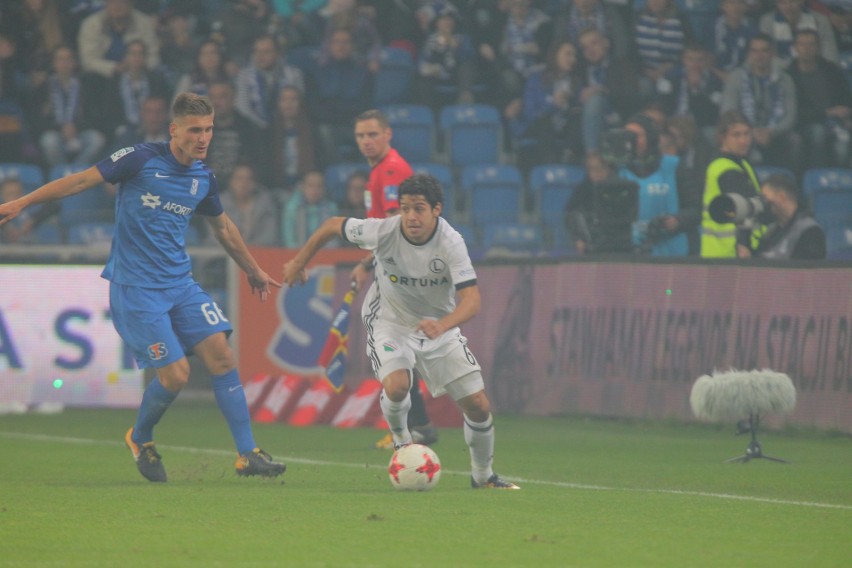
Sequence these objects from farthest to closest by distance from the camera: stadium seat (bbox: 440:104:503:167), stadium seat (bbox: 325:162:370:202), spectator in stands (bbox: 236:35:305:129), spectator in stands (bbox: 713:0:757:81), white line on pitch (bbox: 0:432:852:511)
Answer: spectator in stands (bbox: 713:0:757:81) → stadium seat (bbox: 440:104:503:167) → spectator in stands (bbox: 236:35:305:129) → stadium seat (bbox: 325:162:370:202) → white line on pitch (bbox: 0:432:852:511)

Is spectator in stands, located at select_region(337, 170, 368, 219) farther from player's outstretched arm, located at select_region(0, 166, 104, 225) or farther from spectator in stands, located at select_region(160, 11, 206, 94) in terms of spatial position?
player's outstretched arm, located at select_region(0, 166, 104, 225)

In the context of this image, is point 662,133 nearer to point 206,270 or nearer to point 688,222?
point 688,222

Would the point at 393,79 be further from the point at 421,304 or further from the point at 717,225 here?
the point at 421,304

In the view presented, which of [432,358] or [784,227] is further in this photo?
[784,227]

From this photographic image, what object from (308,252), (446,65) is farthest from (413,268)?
(446,65)

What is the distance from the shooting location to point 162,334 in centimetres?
889

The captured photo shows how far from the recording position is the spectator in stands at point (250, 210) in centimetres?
1722

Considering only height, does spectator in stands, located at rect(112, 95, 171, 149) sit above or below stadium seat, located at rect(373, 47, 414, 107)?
below

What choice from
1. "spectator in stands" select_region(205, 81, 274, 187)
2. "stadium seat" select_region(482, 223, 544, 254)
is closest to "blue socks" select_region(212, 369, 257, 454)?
"stadium seat" select_region(482, 223, 544, 254)

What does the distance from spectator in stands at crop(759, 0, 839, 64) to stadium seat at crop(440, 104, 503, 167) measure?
3605 millimetres

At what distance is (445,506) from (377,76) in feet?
39.6

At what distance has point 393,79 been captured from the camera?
64.2 ft

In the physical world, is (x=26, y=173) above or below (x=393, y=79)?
below

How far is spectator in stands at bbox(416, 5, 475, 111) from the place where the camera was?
63.2 ft
